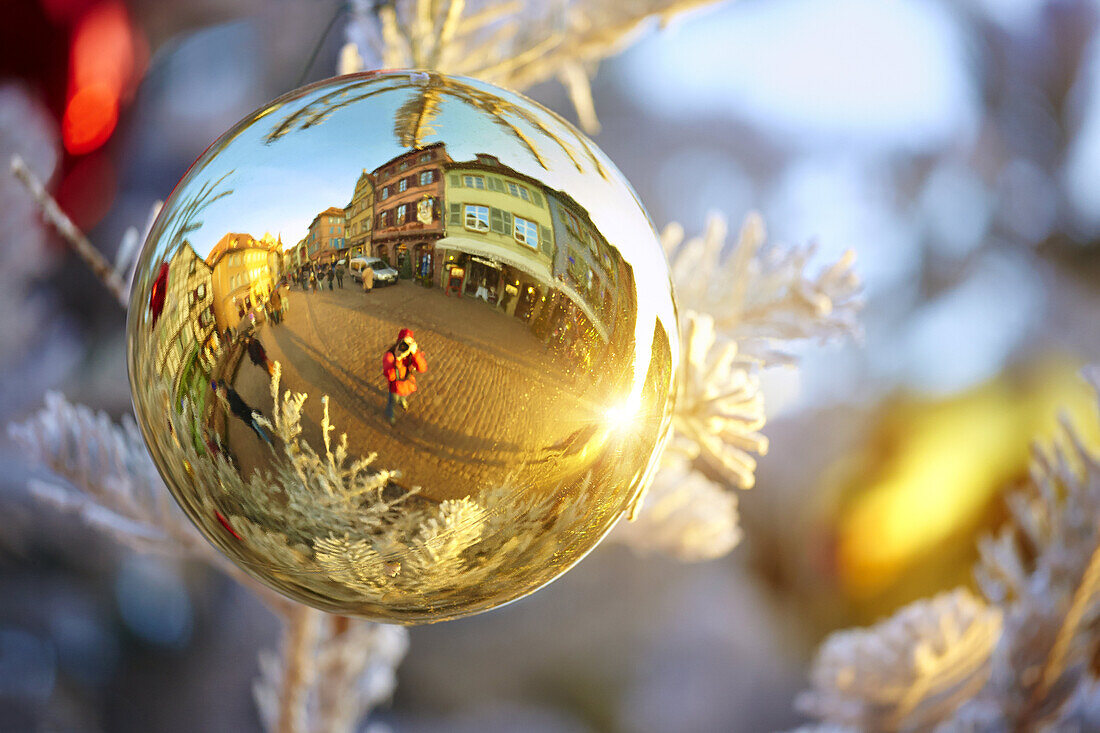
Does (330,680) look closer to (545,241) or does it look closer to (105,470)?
(105,470)

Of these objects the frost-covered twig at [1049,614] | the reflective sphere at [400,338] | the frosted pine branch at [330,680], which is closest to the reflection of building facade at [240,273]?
the reflective sphere at [400,338]

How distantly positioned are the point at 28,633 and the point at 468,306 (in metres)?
1.32

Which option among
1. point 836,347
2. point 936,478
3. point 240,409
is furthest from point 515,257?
point 936,478

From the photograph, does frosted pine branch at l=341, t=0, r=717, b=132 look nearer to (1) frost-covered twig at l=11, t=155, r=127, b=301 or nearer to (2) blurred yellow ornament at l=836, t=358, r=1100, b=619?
(1) frost-covered twig at l=11, t=155, r=127, b=301

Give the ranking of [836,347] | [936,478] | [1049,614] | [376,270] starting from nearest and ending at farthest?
[376,270], [1049,614], [836,347], [936,478]

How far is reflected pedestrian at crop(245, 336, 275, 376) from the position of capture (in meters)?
0.25

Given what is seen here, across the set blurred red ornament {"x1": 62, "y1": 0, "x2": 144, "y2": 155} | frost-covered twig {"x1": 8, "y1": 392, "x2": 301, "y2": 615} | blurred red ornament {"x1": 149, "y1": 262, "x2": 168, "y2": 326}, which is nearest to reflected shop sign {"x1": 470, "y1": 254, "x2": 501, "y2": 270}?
blurred red ornament {"x1": 149, "y1": 262, "x2": 168, "y2": 326}

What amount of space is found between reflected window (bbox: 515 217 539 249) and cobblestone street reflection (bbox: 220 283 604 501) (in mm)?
28

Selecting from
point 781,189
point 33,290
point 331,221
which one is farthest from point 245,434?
point 781,189

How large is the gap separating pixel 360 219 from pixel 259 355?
0.06m

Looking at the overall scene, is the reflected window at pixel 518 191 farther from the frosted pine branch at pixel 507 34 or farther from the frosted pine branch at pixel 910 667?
the frosted pine branch at pixel 910 667

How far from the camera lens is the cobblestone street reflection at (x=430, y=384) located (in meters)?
0.25

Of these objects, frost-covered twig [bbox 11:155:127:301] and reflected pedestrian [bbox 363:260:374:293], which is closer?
reflected pedestrian [bbox 363:260:374:293]

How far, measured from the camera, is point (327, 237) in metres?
0.25
